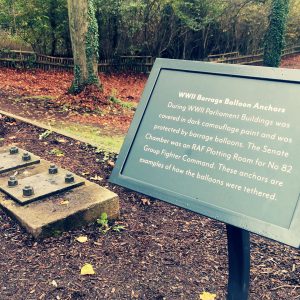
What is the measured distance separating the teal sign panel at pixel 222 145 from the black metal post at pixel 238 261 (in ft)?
0.94

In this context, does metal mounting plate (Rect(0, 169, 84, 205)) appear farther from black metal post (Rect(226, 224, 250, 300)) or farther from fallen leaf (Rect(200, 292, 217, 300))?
black metal post (Rect(226, 224, 250, 300))

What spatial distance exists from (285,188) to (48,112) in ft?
25.1

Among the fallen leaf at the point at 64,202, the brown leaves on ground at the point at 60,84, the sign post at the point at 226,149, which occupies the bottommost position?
the brown leaves on ground at the point at 60,84

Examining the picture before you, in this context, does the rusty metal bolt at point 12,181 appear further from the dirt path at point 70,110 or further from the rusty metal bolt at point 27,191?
the dirt path at point 70,110

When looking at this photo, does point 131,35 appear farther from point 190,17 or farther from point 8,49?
point 8,49

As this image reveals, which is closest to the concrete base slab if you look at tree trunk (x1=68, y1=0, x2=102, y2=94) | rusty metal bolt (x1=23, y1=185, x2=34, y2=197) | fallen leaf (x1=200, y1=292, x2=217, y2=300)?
rusty metal bolt (x1=23, y1=185, x2=34, y2=197)

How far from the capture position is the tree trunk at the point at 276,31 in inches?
773

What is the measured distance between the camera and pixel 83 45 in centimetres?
1066

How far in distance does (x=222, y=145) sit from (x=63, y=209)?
1.81 metres

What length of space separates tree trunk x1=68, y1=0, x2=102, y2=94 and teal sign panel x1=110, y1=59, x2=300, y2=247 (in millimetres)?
8241

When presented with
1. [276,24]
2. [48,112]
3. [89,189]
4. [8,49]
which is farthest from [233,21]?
[89,189]

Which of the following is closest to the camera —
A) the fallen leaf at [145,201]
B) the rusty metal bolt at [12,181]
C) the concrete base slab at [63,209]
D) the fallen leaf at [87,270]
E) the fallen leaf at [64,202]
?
the fallen leaf at [87,270]

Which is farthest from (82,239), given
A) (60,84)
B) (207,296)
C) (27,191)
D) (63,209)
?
(60,84)

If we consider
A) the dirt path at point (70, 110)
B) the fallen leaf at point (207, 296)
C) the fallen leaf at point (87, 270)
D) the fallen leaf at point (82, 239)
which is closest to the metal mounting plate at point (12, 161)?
the dirt path at point (70, 110)
